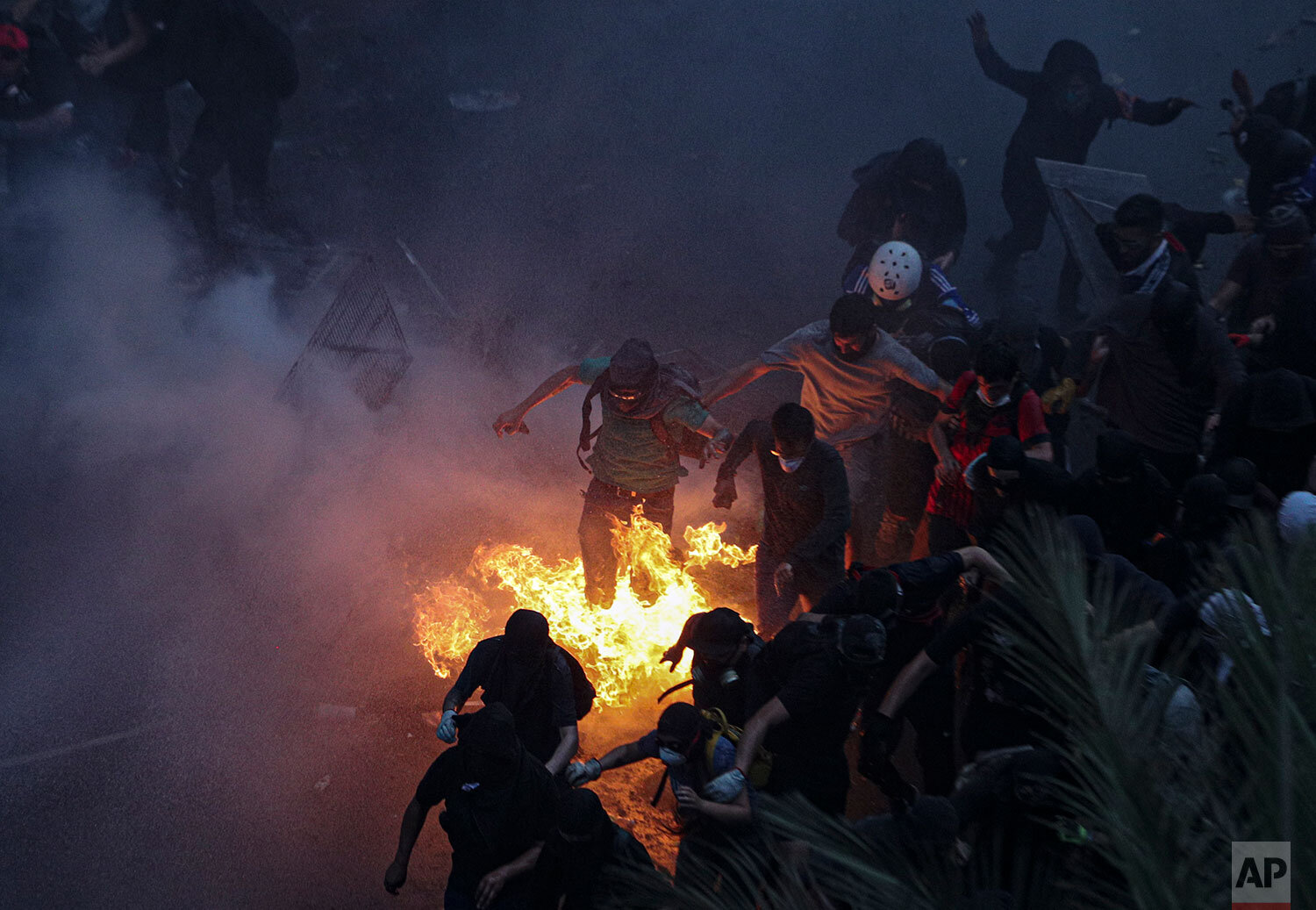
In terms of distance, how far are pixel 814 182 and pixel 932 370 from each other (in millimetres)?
10126

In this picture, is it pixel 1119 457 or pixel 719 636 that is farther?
pixel 1119 457

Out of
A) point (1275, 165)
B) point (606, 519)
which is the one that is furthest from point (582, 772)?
point (1275, 165)

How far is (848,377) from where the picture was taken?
540cm

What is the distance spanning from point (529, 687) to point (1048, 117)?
32.1ft

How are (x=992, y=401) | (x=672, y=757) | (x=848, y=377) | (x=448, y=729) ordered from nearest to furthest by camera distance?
(x=672, y=757) → (x=448, y=729) → (x=992, y=401) → (x=848, y=377)

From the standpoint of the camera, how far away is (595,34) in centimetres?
1570

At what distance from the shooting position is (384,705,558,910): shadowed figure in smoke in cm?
300

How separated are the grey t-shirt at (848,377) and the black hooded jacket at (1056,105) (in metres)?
6.43

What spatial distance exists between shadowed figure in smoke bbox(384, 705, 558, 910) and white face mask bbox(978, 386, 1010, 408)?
3090 millimetres

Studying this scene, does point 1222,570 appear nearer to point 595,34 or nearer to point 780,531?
point 780,531

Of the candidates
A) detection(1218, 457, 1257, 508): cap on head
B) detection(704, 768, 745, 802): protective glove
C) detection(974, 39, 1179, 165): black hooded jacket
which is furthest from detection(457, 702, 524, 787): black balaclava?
detection(974, 39, 1179, 165): black hooded jacket

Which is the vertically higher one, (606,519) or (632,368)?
(632,368)

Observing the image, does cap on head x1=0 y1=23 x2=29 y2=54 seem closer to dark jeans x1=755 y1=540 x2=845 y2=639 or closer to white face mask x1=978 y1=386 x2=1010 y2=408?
dark jeans x1=755 y1=540 x2=845 y2=639

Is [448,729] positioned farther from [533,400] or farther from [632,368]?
[533,400]
